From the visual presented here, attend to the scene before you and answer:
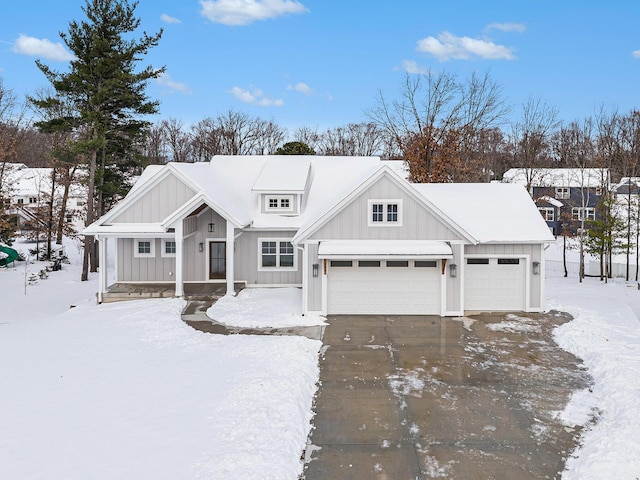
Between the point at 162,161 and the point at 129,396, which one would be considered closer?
the point at 129,396

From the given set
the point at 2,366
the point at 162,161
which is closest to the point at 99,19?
the point at 2,366

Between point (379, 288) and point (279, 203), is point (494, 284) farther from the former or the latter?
point (279, 203)

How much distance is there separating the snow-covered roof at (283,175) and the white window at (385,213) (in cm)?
471

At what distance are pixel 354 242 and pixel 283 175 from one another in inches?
249

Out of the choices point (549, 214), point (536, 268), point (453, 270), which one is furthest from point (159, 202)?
point (549, 214)

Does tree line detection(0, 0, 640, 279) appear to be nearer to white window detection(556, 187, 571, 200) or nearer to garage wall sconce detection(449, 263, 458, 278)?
white window detection(556, 187, 571, 200)

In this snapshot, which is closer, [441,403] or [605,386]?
[441,403]

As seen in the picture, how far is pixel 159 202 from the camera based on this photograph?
1833 cm

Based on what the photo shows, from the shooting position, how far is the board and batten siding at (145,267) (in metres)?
19.1

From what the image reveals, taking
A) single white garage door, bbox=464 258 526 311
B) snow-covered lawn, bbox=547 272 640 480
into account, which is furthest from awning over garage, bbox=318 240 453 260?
snow-covered lawn, bbox=547 272 640 480

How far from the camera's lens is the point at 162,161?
57.7 m

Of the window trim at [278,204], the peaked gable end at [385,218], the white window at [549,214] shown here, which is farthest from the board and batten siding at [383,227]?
the white window at [549,214]

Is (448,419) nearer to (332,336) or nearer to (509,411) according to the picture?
(509,411)

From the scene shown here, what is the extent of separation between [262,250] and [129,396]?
1083cm
